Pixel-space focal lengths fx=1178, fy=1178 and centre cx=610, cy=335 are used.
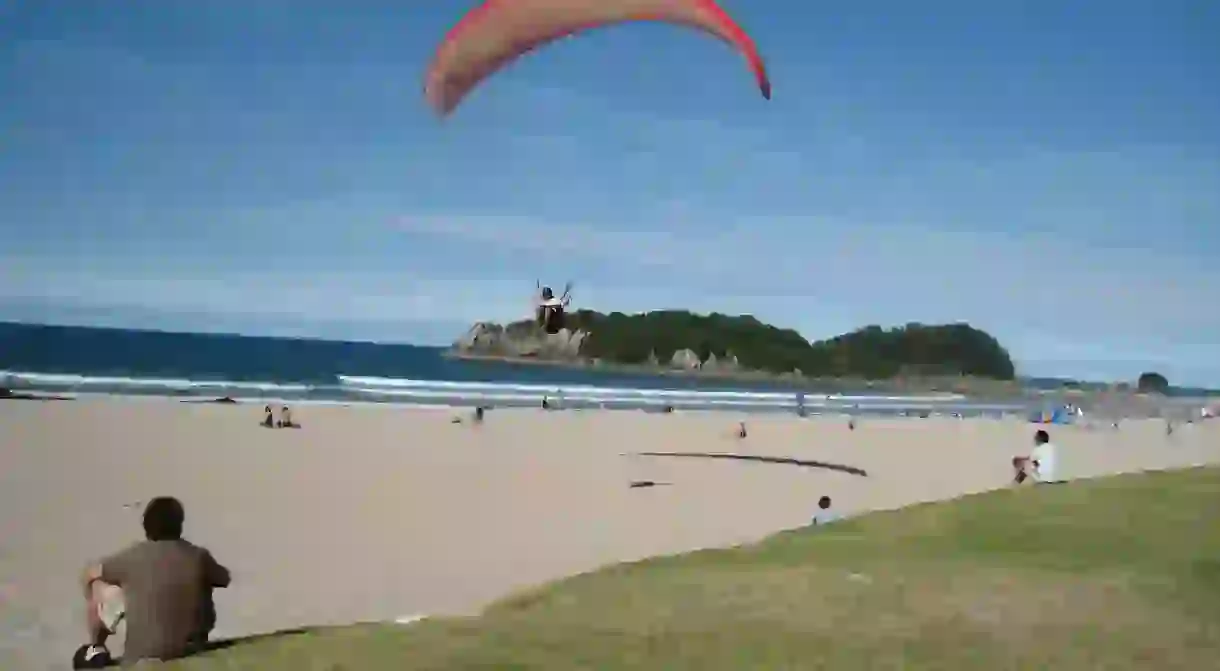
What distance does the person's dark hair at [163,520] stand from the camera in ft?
15.4

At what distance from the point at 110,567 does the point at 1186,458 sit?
28.4 metres

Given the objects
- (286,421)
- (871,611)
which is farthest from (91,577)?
(286,421)

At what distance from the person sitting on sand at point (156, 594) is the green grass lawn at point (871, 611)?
0.83 feet

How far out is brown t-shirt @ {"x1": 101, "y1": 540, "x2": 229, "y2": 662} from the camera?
4.51 meters

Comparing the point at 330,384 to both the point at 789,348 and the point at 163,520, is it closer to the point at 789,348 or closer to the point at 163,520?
the point at 789,348

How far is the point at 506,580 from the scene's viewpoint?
10000 millimetres

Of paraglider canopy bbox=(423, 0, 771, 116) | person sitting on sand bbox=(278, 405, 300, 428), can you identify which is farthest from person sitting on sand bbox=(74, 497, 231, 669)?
person sitting on sand bbox=(278, 405, 300, 428)

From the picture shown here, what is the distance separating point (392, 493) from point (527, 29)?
10.0m

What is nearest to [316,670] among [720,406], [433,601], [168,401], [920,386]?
[433,601]

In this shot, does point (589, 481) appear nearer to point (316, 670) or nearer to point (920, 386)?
point (316, 670)

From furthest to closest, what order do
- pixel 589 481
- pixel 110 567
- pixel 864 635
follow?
1. pixel 589 481
2. pixel 110 567
3. pixel 864 635

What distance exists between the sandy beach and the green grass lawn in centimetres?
303

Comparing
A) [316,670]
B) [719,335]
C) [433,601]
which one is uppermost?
[719,335]

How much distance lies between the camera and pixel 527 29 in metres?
6.28
